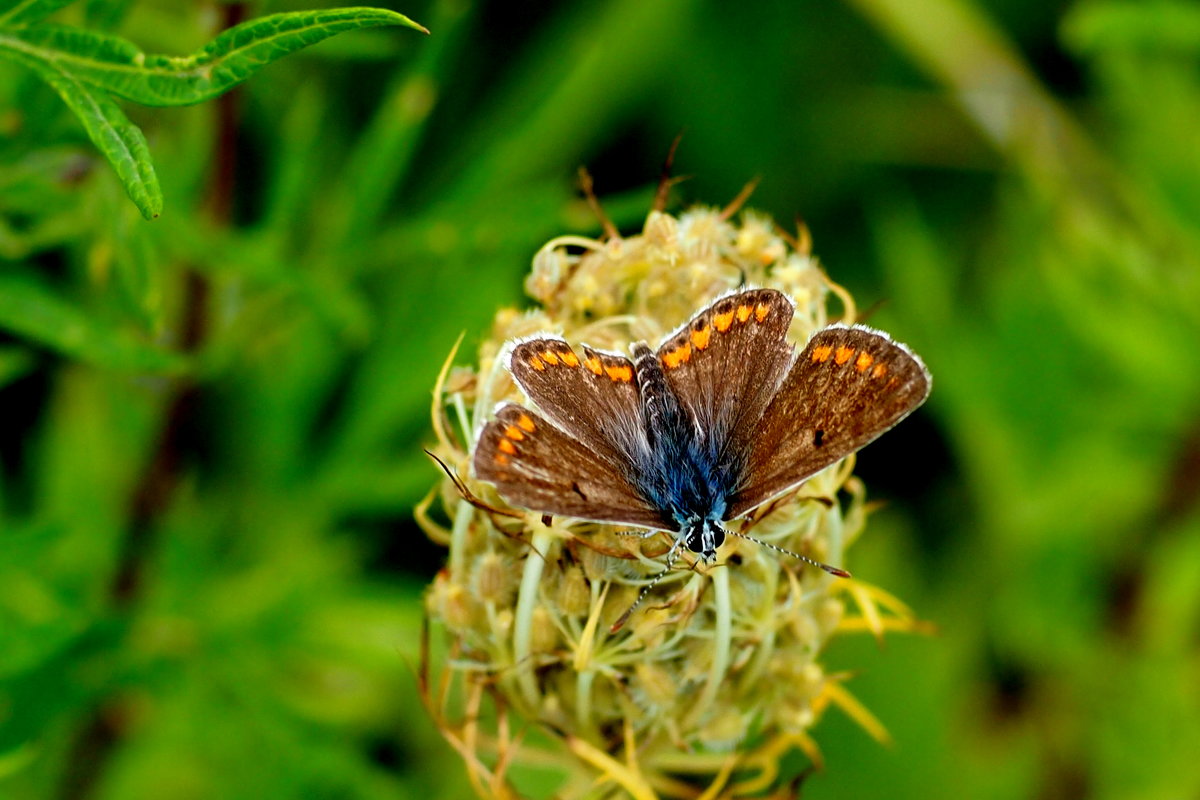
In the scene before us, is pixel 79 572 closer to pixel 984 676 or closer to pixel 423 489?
pixel 423 489

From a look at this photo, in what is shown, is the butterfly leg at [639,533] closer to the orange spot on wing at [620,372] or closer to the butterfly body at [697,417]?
the butterfly body at [697,417]

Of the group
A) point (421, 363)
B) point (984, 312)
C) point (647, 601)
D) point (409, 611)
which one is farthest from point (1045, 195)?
point (647, 601)

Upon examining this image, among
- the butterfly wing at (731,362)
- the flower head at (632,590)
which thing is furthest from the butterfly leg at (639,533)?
the butterfly wing at (731,362)

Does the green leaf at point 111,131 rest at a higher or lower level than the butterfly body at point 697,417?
higher

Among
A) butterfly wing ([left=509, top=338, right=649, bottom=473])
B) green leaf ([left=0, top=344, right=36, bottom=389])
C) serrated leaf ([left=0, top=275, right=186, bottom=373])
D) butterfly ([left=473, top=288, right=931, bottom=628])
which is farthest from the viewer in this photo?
green leaf ([left=0, top=344, right=36, bottom=389])

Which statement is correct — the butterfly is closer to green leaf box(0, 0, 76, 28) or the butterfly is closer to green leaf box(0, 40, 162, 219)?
green leaf box(0, 40, 162, 219)

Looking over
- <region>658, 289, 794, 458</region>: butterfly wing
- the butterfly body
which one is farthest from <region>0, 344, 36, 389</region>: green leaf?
<region>658, 289, 794, 458</region>: butterfly wing
